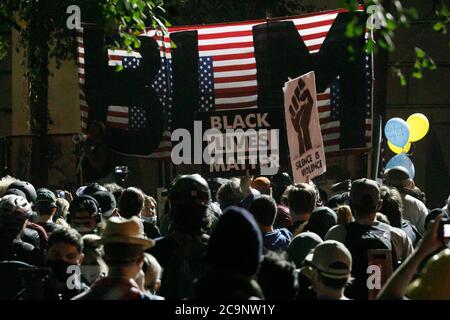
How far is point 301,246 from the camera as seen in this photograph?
6.96 meters

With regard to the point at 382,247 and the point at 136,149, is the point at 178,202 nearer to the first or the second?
the point at 382,247

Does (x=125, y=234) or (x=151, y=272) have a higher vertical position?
(x=125, y=234)

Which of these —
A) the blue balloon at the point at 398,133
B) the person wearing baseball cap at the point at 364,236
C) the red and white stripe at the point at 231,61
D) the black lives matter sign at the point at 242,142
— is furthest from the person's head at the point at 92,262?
the blue balloon at the point at 398,133

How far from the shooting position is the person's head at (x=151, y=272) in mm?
5691

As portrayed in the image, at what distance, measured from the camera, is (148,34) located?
1216cm

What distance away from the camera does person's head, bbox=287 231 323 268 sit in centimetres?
693

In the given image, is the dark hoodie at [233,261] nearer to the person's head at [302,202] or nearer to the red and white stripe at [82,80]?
the person's head at [302,202]

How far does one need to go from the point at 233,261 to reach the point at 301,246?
8.80ft

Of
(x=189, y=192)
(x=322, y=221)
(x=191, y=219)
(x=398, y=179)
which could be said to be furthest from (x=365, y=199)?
(x=398, y=179)

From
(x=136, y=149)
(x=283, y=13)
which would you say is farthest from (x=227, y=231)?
(x=283, y=13)

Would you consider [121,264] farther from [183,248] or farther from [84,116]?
[84,116]

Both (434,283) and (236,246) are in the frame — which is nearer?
(236,246)

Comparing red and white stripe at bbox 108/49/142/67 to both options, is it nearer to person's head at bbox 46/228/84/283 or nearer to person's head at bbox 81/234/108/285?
person's head at bbox 81/234/108/285

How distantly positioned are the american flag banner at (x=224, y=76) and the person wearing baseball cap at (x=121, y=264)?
6246 millimetres
